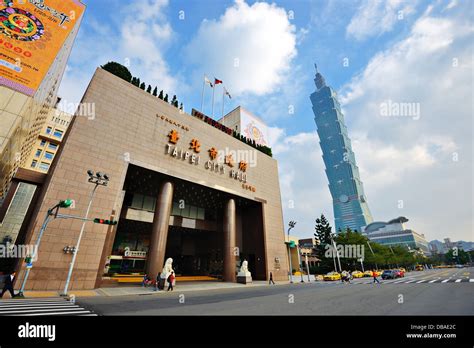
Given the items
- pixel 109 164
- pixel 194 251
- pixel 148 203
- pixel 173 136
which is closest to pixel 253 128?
pixel 173 136

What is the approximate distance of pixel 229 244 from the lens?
3009 cm

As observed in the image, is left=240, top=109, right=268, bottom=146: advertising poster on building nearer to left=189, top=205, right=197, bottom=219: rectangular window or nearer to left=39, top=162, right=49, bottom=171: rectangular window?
left=189, top=205, right=197, bottom=219: rectangular window

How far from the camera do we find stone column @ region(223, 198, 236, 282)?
95.3 feet

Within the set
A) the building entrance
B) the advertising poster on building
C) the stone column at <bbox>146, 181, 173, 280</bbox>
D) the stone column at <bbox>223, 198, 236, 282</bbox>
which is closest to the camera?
the stone column at <bbox>146, 181, 173, 280</bbox>

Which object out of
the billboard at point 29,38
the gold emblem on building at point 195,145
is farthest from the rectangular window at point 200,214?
the billboard at point 29,38

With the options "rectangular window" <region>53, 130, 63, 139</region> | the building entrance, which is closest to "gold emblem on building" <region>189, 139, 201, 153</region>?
the building entrance

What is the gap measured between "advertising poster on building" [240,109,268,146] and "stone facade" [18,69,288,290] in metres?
8.43

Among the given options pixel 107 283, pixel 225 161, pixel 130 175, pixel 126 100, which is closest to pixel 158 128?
pixel 126 100

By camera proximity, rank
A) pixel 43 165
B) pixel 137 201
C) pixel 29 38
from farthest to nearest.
Result: pixel 43 165
pixel 137 201
pixel 29 38

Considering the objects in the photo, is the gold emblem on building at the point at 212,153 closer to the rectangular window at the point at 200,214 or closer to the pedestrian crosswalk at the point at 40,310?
the rectangular window at the point at 200,214

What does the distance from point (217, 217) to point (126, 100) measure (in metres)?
23.4

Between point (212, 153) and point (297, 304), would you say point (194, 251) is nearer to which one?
point (212, 153)

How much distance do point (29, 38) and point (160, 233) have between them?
2392cm
